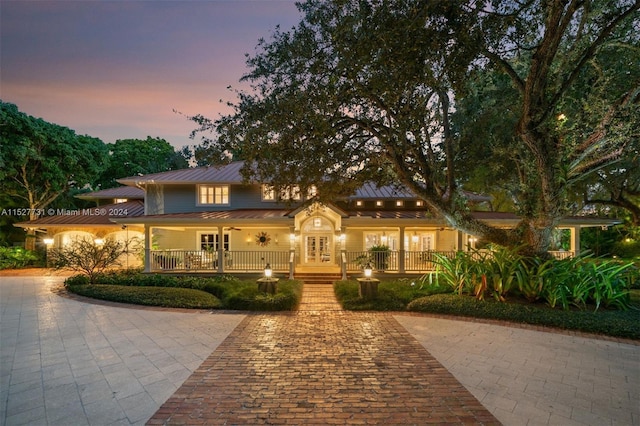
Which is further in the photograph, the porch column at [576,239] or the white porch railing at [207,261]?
the porch column at [576,239]

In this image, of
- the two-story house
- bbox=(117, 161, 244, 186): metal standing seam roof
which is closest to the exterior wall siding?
the two-story house

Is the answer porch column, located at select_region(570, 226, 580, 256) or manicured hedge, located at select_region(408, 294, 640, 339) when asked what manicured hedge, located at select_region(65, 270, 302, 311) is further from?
porch column, located at select_region(570, 226, 580, 256)

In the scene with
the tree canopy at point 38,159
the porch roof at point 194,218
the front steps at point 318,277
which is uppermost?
the tree canopy at point 38,159

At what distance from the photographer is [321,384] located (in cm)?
466

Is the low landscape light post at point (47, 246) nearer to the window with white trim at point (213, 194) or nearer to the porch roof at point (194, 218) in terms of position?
the porch roof at point (194, 218)

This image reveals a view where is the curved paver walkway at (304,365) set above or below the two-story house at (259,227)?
below

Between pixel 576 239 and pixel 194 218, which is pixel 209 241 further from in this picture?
pixel 576 239

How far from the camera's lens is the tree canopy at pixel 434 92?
616 centimetres

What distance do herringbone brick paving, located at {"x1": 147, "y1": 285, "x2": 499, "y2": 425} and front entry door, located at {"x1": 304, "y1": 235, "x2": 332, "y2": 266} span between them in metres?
9.03

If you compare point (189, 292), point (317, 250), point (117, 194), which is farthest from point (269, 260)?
point (117, 194)

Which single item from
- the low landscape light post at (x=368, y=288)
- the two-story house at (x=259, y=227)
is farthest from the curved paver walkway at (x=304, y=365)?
the two-story house at (x=259, y=227)

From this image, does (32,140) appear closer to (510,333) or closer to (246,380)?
(246,380)

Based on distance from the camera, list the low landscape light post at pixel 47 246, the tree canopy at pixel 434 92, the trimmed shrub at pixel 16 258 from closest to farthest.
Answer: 1. the tree canopy at pixel 434 92
2. the low landscape light post at pixel 47 246
3. the trimmed shrub at pixel 16 258

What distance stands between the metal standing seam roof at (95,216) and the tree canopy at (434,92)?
1175 cm
